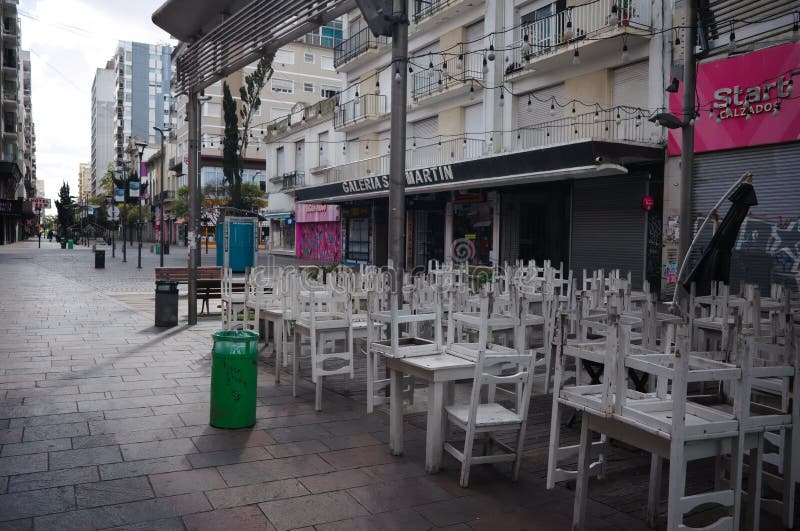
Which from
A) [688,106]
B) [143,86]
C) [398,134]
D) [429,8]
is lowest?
[398,134]

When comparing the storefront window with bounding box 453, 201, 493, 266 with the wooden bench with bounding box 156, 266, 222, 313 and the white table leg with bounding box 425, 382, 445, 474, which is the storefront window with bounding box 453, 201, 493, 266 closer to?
the wooden bench with bounding box 156, 266, 222, 313

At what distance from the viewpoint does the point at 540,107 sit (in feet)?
65.4

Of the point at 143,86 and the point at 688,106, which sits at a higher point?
the point at 143,86

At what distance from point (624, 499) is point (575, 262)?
15698mm

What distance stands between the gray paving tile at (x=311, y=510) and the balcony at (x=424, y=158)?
1771 cm

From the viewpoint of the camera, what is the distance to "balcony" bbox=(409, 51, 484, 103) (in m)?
22.0

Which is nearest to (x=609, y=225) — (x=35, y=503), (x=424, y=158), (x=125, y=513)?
(x=424, y=158)

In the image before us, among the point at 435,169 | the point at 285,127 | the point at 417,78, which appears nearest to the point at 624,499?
the point at 435,169

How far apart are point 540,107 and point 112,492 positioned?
17991mm

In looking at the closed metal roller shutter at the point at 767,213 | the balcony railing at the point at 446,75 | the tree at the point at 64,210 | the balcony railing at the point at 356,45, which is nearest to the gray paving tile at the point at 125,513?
the closed metal roller shutter at the point at 767,213

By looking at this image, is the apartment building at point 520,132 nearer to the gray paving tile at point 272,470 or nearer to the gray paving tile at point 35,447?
the gray paving tile at point 272,470

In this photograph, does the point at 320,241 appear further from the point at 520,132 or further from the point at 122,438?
the point at 122,438

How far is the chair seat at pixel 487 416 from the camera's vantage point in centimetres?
443

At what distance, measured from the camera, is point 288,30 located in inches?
325
